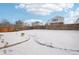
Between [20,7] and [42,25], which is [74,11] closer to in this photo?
[42,25]

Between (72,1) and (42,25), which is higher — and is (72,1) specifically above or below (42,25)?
above

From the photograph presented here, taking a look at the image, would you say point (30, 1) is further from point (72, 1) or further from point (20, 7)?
point (72, 1)
